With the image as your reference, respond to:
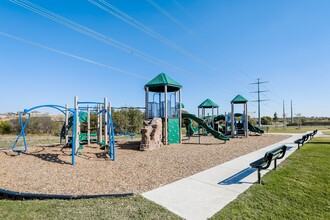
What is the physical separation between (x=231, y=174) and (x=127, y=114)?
70.1 ft

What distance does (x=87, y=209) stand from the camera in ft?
11.6

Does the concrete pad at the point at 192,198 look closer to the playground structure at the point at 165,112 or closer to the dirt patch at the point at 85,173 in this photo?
the dirt patch at the point at 85,173

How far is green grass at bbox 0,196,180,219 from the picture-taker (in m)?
3.30

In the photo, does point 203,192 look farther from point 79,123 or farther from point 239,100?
point 239,100

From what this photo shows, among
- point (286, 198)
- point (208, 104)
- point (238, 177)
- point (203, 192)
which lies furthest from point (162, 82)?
point (208, 104)

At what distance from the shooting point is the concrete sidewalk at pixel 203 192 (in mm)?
3537

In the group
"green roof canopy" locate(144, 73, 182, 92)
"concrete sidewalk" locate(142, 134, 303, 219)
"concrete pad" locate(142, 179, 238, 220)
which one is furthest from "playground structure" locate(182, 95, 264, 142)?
"concrete pad" locate(142, 179, 238, 220)

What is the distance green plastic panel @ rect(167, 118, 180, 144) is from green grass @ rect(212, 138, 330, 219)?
833cm

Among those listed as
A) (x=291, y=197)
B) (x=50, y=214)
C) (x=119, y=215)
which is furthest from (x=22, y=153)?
(x=291, y=197)

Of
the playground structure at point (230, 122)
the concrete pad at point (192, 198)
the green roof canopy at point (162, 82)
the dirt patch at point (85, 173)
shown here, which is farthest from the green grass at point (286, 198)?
the playground structure at point (230, 122)

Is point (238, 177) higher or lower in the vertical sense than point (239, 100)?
lower

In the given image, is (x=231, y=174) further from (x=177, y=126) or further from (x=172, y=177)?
(x=177, y=126)

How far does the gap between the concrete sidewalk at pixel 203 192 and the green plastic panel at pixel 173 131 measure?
24.5 ft

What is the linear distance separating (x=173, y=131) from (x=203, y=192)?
9.47 meters
